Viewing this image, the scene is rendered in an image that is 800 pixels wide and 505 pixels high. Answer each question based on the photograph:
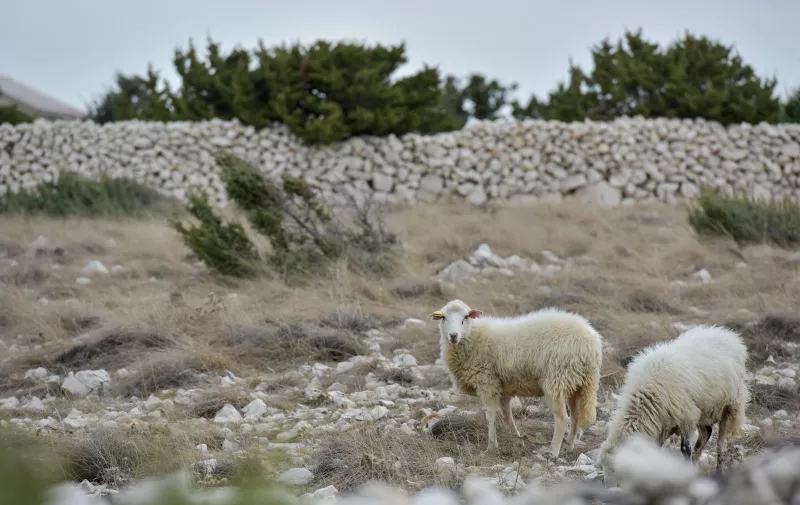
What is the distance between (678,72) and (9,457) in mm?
21924

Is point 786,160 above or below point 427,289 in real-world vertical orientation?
above

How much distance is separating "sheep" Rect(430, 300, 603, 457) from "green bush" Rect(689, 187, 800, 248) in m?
7.78

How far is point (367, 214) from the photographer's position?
41.3 ft

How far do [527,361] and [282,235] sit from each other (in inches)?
256

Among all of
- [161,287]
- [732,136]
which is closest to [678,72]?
[732,136]

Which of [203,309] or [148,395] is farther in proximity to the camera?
[203,309]

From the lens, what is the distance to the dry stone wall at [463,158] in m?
19.3

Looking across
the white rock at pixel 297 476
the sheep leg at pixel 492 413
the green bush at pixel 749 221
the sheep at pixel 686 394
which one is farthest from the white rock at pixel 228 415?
the green bush at pixel 749 221

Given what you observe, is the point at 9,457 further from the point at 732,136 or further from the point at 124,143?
the point at 732,136

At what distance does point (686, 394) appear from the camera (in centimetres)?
469

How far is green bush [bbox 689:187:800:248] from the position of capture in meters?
12.7

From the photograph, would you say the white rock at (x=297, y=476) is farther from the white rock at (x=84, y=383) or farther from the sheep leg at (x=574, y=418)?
the white rock at (x=84, y=383)

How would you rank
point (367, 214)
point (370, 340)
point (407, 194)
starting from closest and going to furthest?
point (370, 340) < point (367, 214) < point (407, 194)

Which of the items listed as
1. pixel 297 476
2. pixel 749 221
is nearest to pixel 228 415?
pixel 297 476
